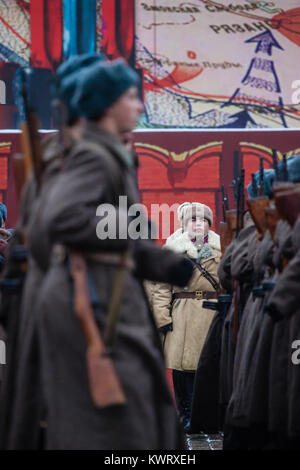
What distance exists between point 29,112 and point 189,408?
4786 millimetres

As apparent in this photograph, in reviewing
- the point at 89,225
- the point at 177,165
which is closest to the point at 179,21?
the point at 177,165

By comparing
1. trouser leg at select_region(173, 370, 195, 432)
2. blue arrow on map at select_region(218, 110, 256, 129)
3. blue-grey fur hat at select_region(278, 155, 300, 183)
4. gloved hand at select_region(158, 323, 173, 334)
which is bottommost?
Result: trouser leg at select_region(173, 370, 195, 432)

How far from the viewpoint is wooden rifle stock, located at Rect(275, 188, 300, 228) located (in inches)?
187

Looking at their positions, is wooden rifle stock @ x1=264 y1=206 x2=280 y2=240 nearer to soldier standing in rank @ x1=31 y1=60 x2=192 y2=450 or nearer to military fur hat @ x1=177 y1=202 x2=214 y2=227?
soldier standing in rank @ x1=31 y1=60 x2=192 y2=450

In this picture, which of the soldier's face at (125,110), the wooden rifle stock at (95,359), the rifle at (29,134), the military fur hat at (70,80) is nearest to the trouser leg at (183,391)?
the rifle at (29,134)

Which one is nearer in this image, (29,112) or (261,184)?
(29,112)

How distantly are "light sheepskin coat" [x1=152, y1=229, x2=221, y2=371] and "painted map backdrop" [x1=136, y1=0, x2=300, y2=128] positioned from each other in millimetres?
3452

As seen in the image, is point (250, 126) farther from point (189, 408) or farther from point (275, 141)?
point (189, 408)

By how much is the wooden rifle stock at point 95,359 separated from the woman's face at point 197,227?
514 centimetres

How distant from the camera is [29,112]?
3.65m

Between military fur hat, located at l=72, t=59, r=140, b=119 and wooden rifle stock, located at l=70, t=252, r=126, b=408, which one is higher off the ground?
military fur hat, located at l=72, t=59, r=140, b=119

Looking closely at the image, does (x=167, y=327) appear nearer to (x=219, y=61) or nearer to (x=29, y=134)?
(x=219, y=61)

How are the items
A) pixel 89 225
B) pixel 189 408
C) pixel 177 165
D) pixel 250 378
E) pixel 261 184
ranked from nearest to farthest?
pixel 89 225
pixel 250 378
pixel 261 184
pixel 189 408
pixel 177 165

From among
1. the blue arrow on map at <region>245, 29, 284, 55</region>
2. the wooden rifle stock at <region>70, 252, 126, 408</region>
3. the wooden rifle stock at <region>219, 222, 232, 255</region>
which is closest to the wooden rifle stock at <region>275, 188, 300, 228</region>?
the wooden rifle stock at <region>70, 252, 126, 408</region>
